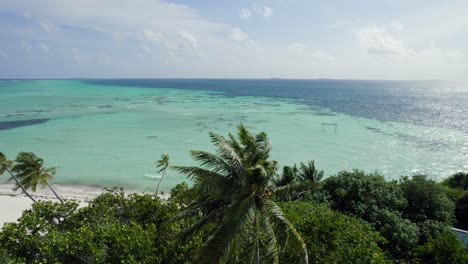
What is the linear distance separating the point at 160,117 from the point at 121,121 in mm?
8574

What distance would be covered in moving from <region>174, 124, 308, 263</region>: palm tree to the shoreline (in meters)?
19.7

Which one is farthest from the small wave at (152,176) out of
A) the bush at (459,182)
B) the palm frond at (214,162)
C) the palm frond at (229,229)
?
the bush at (459,182)

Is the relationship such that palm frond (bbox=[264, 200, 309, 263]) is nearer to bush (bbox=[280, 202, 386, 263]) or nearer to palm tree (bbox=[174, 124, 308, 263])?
palm tree (bbox=[174, 124, 308, 263])

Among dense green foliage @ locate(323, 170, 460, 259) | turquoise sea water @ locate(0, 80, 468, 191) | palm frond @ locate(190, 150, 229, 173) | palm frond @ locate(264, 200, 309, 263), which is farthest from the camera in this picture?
turquoise sea water @ locate(0, 80, 468, 191)

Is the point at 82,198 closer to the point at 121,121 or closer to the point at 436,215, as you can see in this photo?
the point at 436,215

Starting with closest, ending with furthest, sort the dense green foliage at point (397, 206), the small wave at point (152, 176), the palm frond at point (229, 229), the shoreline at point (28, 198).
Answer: the palm frond at point (229, 229) < the dense green foliage at point (397, 206) < the shoreline at point (28, 198) < the small wave at point (152, 176)

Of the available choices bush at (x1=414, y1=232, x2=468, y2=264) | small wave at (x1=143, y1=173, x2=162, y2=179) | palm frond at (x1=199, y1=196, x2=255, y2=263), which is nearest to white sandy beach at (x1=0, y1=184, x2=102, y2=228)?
small wave at (x1=143, y1=173, x2=162, y2=179)

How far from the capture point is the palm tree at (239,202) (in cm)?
782

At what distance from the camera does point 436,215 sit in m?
18.6

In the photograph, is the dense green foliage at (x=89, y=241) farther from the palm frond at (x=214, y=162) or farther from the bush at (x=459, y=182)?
the bush at (x=459, y=182)

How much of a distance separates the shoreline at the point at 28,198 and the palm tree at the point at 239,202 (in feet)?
64.6

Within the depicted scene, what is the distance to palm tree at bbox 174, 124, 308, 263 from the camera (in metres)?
7.82

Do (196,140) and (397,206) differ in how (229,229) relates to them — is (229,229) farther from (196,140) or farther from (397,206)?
(196,140)

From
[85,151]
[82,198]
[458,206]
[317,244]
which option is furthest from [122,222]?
[85,151]
